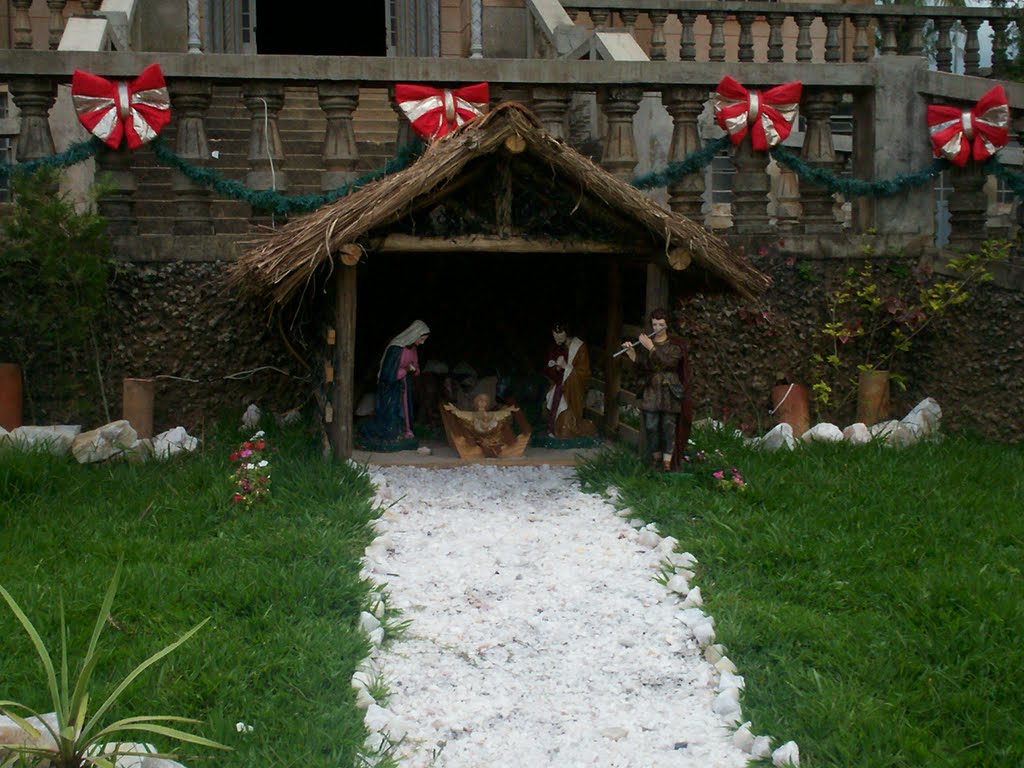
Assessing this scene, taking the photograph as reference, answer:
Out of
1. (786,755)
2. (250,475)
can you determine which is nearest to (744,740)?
(786,755)

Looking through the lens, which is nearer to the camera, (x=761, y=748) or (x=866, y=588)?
(x=761, y=748)

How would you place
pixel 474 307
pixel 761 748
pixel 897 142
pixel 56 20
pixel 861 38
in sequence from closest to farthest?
pixel 761 748
pixel 897 142
pixel 474 307
pixel 56 20
pixel 861 38

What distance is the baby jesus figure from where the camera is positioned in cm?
976

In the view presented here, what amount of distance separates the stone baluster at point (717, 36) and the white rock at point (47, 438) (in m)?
8.70

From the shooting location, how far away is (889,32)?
1551 cm

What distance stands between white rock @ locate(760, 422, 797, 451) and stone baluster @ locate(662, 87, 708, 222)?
1919 millimetres

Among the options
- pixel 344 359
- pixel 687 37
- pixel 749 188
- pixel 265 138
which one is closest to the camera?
pixel 344 359

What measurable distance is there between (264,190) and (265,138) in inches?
15.6

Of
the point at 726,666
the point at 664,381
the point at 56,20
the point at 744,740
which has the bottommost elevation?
the point at 744,740

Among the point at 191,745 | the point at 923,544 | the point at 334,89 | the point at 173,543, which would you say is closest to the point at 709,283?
the point at 923,544

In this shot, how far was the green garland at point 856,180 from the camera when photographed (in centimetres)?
1066

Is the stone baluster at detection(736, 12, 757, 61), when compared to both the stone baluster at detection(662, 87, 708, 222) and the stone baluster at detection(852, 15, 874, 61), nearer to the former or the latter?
the stone baluster at detection(852, 15, 874, 61)

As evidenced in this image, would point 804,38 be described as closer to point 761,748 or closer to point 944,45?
point 944,45

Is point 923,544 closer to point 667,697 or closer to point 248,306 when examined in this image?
point 667,697
